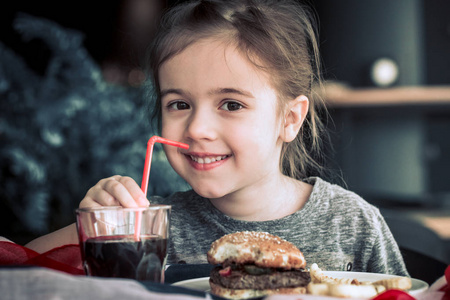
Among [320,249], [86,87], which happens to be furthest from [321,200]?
[86,87]

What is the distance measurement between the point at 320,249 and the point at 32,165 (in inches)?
72.7

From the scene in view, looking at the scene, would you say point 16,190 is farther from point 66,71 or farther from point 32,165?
point 66,71

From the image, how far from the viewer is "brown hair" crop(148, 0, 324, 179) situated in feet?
3.92

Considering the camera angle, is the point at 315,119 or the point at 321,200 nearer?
the point at 321,200

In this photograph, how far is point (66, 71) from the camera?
2744 millimetres

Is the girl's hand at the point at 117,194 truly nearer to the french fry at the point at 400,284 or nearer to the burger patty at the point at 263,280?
the burger patty at the point at 263,280

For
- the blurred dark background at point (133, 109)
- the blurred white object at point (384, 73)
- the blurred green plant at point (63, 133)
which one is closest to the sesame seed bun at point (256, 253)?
the blurred dark background at point (133, 109)

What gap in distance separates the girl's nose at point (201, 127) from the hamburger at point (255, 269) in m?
0.37

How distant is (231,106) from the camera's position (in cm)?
110

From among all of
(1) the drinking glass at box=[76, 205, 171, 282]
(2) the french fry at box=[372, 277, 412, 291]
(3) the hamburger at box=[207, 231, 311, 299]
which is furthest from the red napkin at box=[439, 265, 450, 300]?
(1) the drinking glass at box=[76, 205, 171, 282]

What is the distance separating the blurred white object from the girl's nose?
94.0 inches

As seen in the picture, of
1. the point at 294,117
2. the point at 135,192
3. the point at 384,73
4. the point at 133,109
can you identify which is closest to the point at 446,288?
the point at 135,192

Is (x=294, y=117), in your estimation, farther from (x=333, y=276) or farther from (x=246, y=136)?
(x=333, y=276)

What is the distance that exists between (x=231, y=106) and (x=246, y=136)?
0.23 feet
